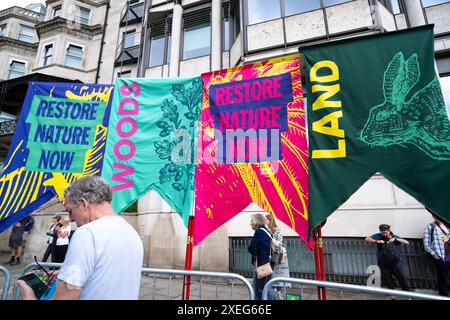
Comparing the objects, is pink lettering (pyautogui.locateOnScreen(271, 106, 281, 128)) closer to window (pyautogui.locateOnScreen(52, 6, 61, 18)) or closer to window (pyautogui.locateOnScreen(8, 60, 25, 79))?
window (pyautogui.locateOnScreen(52, 6, 61, 18))

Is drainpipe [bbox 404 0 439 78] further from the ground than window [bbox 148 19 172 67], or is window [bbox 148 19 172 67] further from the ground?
window [bbox 148 19 172 67]

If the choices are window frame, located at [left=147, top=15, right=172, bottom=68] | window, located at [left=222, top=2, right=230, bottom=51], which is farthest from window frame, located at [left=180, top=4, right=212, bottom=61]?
window frame, located at [left=147, top=15, right=172, bottom=68]

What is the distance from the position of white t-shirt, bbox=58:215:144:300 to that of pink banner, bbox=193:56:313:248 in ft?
5.51

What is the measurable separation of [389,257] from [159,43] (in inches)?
555

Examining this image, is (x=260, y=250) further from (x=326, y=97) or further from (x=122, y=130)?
(x=122, y=130)

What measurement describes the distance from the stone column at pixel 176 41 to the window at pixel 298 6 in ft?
18.7

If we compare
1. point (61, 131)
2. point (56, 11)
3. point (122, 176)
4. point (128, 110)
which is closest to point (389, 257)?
point (122, 176)

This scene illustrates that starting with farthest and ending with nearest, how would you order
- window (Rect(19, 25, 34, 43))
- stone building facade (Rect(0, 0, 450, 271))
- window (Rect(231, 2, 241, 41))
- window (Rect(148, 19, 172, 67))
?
window (Rect(19, 25, 34, 43)), window (Rect(148, 19, 172, 67)), window (Rect(231, 2, 241, 41)), stone building facade (Rect(0, 0, 450, 271))

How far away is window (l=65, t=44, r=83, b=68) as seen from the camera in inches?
720

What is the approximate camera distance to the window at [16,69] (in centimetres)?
2036

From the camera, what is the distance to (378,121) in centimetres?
287

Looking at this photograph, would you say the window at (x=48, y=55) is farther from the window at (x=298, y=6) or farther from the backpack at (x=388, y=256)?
the backpack at (x=388, y=256)

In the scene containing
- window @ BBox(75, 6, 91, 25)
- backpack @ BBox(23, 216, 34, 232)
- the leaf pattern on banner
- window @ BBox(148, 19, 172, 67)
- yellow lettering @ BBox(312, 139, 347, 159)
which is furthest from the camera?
window @ BBox(75, 6, 91, 25)
